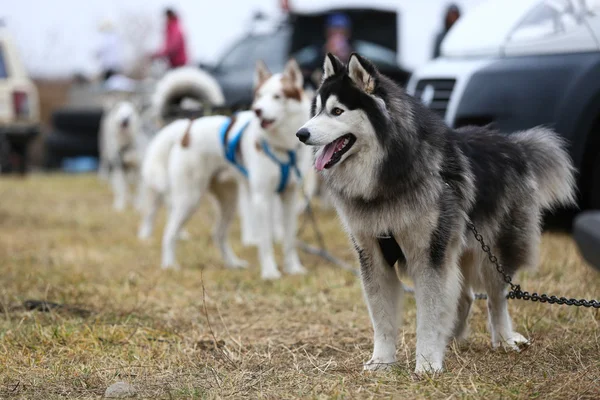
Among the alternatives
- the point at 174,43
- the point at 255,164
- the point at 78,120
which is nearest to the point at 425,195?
the point at 255,164

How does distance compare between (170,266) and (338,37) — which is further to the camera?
(338,37)

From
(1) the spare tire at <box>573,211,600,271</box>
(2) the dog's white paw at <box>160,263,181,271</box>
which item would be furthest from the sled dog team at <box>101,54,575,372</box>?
(2) the dog's white paw at <box>160,263,181,271</box>

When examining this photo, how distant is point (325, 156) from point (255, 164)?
10.2 feet

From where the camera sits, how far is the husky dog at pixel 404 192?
3541 mm

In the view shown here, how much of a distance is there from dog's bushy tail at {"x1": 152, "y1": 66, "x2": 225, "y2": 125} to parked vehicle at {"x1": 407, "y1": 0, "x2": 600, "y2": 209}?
3071 mm

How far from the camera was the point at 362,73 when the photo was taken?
11.6 ft

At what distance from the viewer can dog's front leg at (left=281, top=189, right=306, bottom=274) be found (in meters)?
6.86

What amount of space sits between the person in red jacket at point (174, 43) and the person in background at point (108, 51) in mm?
1597

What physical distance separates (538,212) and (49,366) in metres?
2.34

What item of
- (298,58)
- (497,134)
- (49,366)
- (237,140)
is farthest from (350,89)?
(298,58)

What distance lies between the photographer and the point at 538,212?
4047 millimetres

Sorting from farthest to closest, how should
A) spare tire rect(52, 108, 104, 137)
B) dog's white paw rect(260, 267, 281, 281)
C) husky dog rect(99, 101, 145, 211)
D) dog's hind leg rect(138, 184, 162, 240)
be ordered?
1. spare tire rect(52, 108, 104, 137)
2. husky dog rect(99, 101, 145, 211)
3. dog's hind leg rect(138, 184, 162, 240)
4. dog's white paw rect(260, 267, 281, 281)

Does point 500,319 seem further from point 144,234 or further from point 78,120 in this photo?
point 78,120

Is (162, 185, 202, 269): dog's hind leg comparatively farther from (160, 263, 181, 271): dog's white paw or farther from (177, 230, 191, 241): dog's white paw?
(177, 230, 191, 241): dog's white paw
